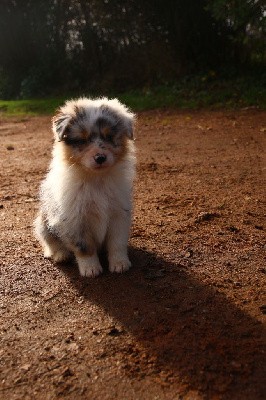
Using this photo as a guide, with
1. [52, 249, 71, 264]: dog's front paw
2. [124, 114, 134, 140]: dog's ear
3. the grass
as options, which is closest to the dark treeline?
the grass

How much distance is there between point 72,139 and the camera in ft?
13.6

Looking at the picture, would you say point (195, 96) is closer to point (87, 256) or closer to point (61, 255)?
point (61, 255)

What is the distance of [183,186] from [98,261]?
9.15 ft

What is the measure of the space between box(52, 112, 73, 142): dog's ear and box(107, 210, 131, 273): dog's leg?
874 millimetres

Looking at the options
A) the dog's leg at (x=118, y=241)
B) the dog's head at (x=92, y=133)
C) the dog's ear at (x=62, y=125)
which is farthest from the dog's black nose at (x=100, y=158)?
the dog's leg at (x=118, y=241)

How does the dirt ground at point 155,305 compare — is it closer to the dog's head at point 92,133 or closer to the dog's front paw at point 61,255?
the dog's front paw at point 61,255

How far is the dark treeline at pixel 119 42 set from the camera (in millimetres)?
15914

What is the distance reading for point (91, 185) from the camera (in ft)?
14.0

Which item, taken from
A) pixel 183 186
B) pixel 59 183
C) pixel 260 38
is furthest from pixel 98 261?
pixel 260 38

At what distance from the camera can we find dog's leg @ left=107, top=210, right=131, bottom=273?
14.1 ft

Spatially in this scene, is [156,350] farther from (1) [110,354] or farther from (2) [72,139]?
(2) [72,139]

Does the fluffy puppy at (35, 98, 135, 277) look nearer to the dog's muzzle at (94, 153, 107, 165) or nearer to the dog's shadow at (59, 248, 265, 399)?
the dog's muzzle at (94, 153, 107, 165)

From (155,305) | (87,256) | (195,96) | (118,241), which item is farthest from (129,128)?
(195,96)

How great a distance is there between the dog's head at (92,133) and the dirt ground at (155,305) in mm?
1088
